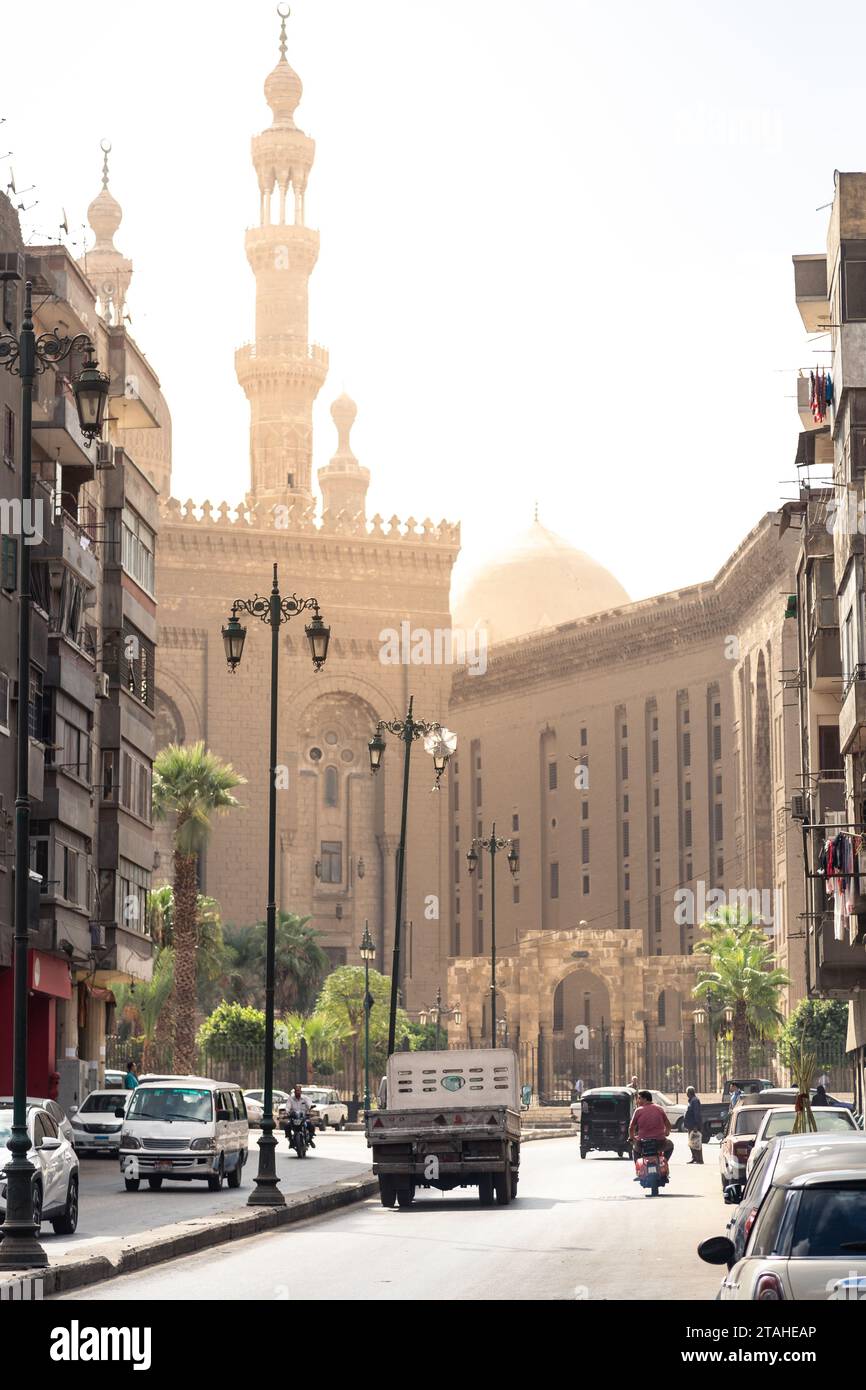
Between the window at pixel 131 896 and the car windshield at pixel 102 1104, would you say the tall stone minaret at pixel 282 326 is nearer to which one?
the window at pixel 131 896

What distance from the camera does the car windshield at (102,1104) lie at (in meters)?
42.1

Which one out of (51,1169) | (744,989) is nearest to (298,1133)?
(51,1169)

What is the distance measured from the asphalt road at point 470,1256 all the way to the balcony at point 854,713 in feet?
26.3

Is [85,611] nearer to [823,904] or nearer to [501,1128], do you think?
[823,904]

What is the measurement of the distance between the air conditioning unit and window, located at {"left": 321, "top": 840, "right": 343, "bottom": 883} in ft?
181

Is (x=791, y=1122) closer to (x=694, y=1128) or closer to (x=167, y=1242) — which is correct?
(x=167, y=1242)

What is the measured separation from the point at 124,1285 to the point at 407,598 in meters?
77.3

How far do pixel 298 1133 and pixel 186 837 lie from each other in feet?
43.5

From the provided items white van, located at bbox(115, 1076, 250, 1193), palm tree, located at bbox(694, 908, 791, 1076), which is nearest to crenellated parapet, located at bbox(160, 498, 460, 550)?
palm tree, located at bbox(694, 908, 791, 1076)

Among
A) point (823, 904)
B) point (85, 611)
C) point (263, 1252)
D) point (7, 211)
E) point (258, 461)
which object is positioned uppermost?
point (258, 461)

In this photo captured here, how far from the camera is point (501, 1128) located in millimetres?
26875

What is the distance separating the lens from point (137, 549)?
4894 cm

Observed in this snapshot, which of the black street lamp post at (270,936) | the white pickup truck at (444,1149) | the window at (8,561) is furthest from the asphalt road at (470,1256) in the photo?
the window at (8,561)
